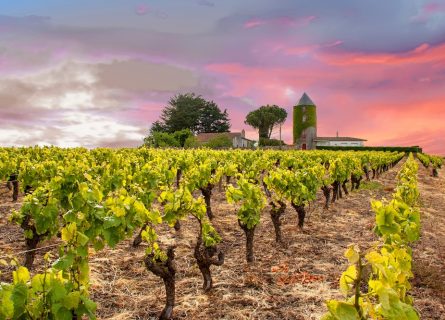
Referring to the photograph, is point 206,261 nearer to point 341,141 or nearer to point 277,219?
point 277,219

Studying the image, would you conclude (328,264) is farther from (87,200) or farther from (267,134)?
(267,134)

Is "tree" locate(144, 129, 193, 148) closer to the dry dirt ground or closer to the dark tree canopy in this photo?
the dark tree canopy

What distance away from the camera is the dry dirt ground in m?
5.98

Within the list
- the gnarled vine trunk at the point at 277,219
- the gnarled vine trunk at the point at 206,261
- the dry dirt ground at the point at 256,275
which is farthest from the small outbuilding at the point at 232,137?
the gnarled vine trunk at the point at 206,261

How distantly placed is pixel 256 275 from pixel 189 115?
272 ft

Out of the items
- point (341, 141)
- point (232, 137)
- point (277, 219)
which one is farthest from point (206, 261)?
point (341, 141)

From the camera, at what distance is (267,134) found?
95.5m

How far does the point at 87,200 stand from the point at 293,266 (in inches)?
167

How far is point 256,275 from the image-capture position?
7234mm

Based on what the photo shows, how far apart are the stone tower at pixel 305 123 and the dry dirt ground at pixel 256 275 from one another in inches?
2993

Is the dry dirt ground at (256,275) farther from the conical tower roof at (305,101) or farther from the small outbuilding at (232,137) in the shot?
the conical tower roof at (305,101)

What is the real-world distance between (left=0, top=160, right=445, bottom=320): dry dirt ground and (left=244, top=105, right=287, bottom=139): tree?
8305 centimetres

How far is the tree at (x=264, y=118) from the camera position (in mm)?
93875

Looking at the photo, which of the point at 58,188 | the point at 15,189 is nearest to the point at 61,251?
the point at 58,188
